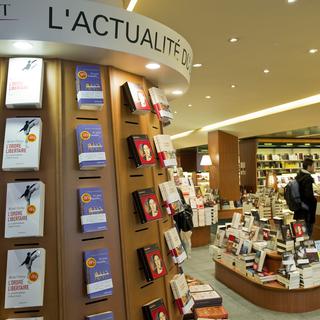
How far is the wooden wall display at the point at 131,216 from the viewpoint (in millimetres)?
2062

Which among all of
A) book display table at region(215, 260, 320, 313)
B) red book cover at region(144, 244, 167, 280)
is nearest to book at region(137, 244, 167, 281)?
red book cover at region(144, 244, 167, 280)

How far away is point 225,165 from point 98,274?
33.8 ft

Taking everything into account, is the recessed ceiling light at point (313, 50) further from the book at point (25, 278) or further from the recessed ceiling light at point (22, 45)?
the book at point (25, 278)

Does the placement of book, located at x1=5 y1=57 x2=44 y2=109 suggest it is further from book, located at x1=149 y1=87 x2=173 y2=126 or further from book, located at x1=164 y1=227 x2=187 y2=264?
book, located at x1=164 y1=227 x2=187 y2=264

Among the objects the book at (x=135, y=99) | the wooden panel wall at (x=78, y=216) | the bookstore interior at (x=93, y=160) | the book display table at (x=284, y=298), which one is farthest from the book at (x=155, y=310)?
the book display table at (x=284, y=298)

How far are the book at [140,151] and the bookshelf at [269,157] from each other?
1181cm

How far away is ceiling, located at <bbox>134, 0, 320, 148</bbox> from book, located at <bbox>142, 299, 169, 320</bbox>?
2.51m

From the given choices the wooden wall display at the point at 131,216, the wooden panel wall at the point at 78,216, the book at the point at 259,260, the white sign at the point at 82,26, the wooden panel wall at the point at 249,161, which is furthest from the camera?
the wooden panel wall at the point at 249,161

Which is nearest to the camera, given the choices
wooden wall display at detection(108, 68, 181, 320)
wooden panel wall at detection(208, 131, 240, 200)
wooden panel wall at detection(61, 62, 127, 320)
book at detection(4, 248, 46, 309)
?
book at detection(4, 248, 46, 309)

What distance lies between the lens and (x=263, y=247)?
4.36 metres

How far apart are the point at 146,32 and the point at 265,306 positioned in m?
3.49

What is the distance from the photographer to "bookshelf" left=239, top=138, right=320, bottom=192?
13602 millimetres

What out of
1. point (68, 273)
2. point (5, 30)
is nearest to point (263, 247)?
point (68, 273)

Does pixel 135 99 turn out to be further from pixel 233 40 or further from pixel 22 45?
pixel 233 40
